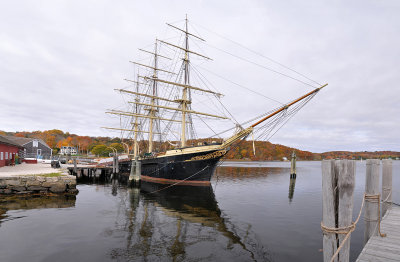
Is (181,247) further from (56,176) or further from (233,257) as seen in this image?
(56,176)

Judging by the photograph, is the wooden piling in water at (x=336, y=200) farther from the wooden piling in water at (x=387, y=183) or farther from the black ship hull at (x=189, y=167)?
the black ship hull at (x=189, y=167)

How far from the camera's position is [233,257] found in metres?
8.05

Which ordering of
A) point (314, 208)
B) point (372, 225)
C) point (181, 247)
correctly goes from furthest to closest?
point (314, 208) < point (181, 247) < point (372, 225)

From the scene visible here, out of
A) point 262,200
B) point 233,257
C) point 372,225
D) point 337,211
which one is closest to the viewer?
point 337,211

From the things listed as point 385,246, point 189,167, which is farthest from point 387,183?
point 189,167

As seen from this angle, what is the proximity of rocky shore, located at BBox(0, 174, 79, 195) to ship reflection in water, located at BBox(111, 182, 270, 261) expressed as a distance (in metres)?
6.08

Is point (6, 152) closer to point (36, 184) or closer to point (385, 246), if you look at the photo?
point (36, 184)

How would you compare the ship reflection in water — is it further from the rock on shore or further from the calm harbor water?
the rock on shore

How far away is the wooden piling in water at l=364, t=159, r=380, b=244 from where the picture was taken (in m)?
6.16

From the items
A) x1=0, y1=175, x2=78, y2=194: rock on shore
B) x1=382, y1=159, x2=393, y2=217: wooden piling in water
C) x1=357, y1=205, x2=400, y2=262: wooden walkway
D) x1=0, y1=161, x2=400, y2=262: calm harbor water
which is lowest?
x1=0, y1=161, x2=400, y2=262: calm harbor water

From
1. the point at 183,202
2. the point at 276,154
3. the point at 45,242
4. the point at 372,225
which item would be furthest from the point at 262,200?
the point at 276,154

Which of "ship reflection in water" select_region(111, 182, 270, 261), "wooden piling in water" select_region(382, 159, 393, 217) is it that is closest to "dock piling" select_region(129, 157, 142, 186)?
"ship reflection in water" select_region(111, 182, 270, 261)

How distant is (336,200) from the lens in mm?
3840

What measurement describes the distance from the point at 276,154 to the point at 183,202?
454 feet
